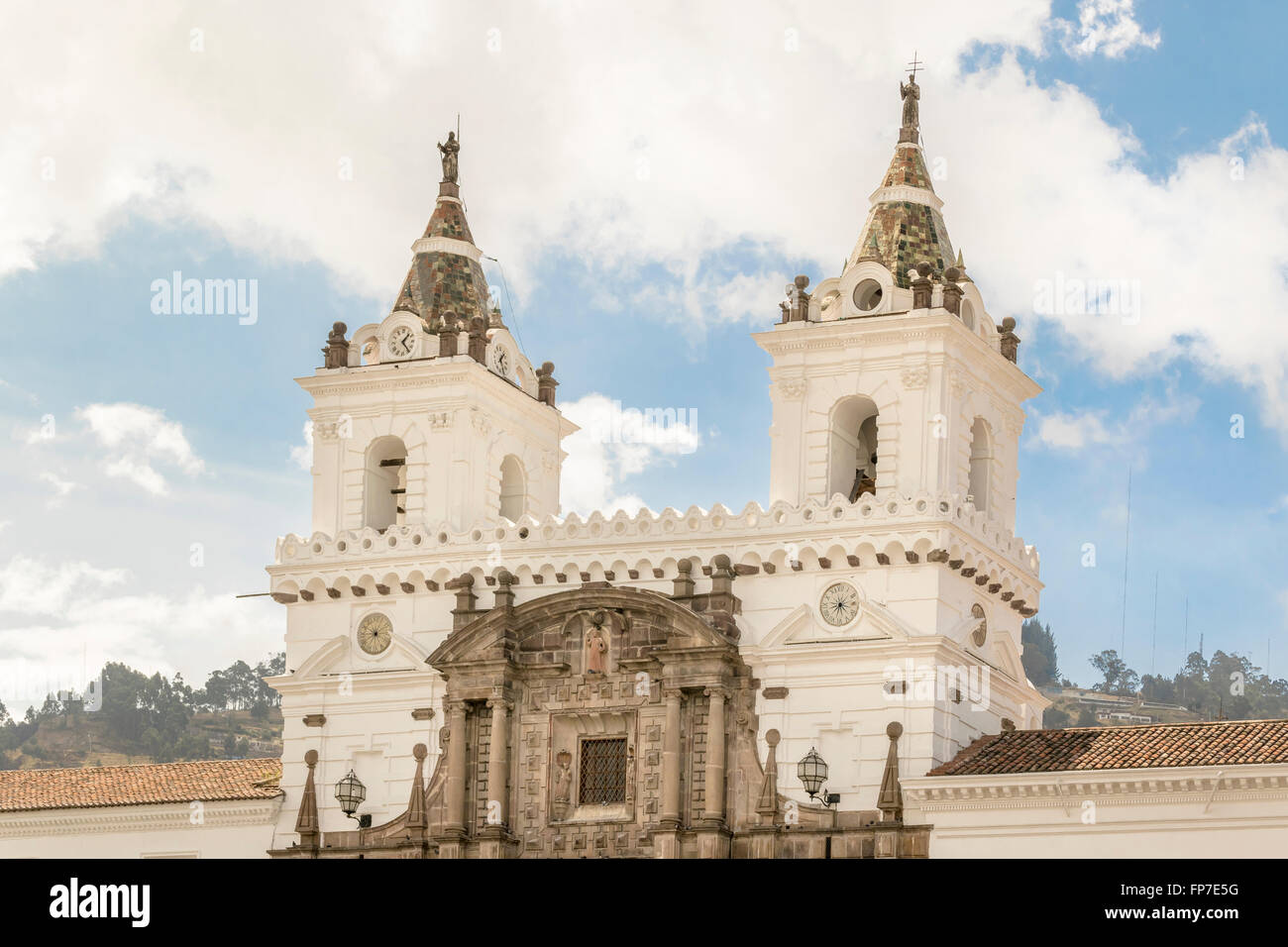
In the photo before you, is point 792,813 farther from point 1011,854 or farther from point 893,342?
point 893,342

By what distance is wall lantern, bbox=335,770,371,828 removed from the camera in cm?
4609

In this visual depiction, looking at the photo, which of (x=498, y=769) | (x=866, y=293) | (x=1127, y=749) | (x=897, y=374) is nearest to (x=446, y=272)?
→ (x=866, y=293)

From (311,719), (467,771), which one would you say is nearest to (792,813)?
(467,771)

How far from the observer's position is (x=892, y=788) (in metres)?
42.4

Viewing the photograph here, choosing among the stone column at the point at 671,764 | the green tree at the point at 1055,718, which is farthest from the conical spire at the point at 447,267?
the green tree at the point at 1055,718

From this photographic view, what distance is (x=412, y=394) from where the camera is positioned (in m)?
49.0

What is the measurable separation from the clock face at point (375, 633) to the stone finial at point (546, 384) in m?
6.67

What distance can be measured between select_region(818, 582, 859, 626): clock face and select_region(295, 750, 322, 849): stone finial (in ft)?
35.5

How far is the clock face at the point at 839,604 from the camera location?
44.1 meters

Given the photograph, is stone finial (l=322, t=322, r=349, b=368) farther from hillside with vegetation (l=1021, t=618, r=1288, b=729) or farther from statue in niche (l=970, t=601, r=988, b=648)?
hillside with vegetation (l=1021, t=618, r=1288, b=729)

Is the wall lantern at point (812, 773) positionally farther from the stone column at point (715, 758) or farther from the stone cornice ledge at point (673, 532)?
the stone cornice ledge at point (673, 532)

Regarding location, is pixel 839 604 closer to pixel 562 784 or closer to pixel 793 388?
pixel 793 388

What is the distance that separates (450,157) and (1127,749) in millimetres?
20023
